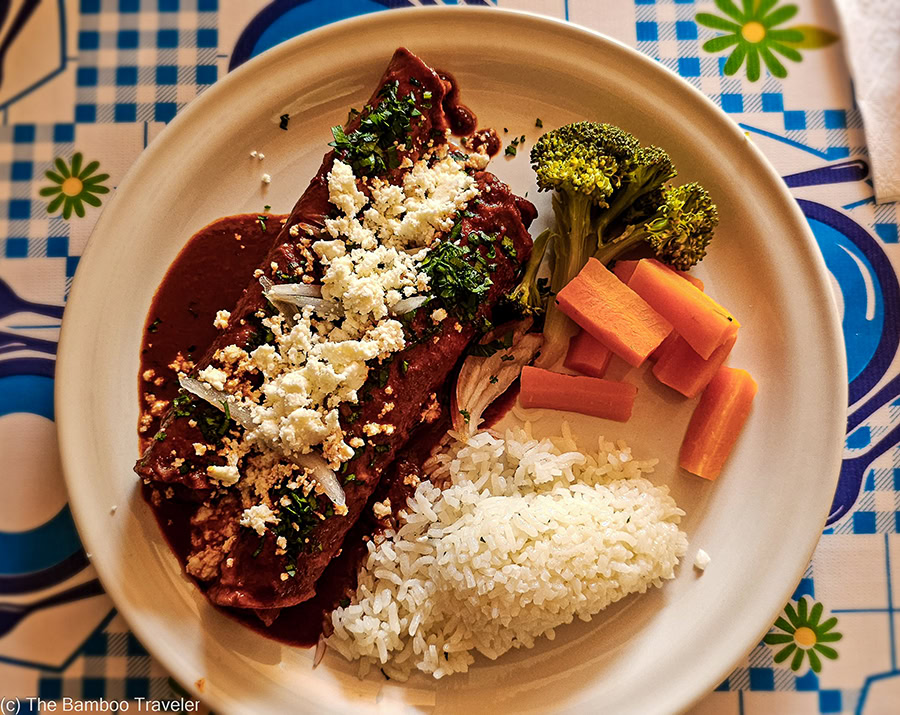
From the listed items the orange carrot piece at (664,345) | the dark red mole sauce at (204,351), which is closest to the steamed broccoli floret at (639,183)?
the orange carrot piece at (664,345)

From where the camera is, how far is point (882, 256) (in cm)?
407

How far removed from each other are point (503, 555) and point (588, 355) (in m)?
1.11

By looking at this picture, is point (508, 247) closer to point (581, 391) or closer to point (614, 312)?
point (614, 312)

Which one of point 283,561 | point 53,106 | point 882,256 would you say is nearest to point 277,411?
point 283,561

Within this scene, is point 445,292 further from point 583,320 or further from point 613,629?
point 613,629

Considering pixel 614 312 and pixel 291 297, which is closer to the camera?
pixel 291 297

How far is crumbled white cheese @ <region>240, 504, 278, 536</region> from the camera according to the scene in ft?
10.6

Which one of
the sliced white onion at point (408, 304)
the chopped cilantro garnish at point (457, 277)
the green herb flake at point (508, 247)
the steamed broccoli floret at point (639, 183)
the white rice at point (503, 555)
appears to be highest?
the steamed broccoli floret at point (639, 183)

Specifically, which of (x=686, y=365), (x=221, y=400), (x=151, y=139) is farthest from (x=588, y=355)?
(x=151, y=139)

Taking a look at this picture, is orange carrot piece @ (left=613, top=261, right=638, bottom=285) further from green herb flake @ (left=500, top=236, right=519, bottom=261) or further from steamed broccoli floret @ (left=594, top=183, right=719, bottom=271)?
green herb flake @ (left=500, top=236, right=519, bottom=261)

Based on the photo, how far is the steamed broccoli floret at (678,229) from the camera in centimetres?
367

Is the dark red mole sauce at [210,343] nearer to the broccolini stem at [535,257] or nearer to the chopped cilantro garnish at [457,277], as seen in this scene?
the broccolini stem at [535,257]

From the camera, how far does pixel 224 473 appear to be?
3242 mm

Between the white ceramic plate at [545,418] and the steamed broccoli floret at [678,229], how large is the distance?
26 centimetres
